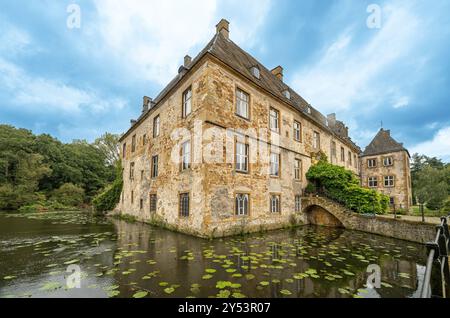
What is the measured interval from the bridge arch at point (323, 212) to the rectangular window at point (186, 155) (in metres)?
8.90

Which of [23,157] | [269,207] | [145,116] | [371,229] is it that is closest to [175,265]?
[269,207]

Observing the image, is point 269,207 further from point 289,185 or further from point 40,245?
point 40,245

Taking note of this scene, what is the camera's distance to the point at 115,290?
4.00 meters

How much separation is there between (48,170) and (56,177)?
5327 mm

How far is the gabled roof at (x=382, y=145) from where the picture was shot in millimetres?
27094

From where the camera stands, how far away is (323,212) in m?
14.4

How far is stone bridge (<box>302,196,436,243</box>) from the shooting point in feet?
29.9

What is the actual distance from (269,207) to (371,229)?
5.53m

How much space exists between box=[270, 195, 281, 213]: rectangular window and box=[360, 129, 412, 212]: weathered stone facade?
2135 cm

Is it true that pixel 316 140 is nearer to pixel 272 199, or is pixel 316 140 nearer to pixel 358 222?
pixel 358 222

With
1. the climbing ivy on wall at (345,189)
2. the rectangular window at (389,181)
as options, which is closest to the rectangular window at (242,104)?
the climbing ivy on wall at (345,189)

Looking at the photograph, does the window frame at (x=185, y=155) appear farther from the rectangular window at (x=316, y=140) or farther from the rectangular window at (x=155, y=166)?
the rectangular window at (x=316, y=140)

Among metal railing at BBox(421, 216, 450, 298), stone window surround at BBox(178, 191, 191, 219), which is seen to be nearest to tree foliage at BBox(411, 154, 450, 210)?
metal railing at BBox(421, 216, 450, 298)

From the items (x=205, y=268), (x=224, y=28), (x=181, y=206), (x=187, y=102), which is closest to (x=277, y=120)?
(x=187, y=102)
